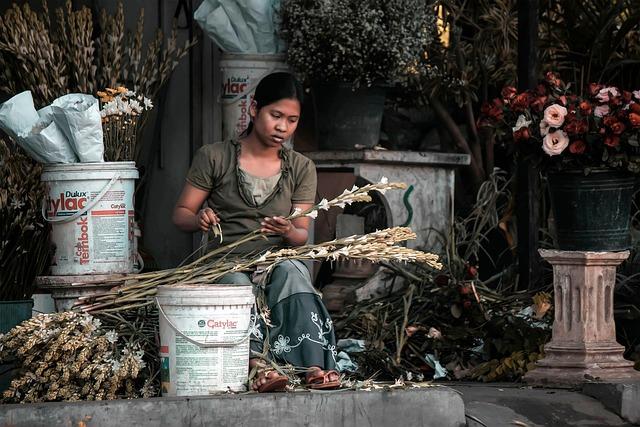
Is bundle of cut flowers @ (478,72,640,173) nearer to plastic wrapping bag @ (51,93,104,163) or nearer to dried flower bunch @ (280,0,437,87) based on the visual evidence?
dried flower bunch @ (280,0,437,87)

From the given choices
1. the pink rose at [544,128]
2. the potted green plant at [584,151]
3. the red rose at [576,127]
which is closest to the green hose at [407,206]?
the potted green plant at [584,151]

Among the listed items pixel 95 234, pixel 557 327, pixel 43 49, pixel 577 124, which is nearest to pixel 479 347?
pixel 557 327

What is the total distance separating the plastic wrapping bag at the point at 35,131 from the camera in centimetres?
606

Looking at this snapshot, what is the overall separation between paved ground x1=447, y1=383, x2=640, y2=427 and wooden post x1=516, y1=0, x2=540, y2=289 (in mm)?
1426

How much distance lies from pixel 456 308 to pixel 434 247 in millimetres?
835

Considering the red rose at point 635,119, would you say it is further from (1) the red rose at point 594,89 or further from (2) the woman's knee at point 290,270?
(2) the woman's knee at point 290,270

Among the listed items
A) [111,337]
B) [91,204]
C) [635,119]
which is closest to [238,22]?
[91,204]

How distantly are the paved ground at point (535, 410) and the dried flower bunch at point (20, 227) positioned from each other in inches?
87.3

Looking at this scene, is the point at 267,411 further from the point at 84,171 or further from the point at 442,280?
the point at 442,280

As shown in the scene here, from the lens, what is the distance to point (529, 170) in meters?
7.51

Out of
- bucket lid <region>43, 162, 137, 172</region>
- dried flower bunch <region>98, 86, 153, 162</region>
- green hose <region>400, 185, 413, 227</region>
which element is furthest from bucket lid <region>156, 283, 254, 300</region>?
green hose <region>400, 185, 413, 227</region>

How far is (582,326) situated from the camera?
6.35m

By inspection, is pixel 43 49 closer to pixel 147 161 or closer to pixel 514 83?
pixel 147 161

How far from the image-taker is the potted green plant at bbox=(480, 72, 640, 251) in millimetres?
6172
